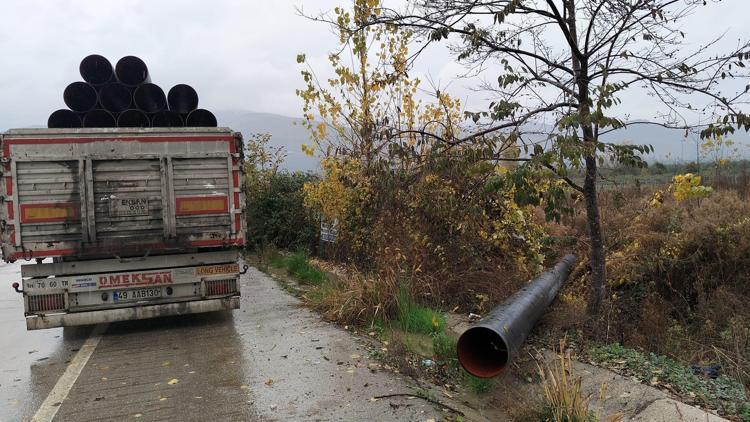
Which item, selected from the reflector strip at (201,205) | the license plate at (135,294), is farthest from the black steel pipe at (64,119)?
the license plate at (135,294)

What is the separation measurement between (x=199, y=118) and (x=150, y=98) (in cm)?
80

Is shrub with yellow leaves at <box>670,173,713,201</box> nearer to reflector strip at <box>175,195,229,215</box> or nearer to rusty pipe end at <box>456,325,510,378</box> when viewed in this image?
rusty pipe end at <box>456,325,510,378</box>

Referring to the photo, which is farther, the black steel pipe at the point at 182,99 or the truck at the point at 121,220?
the black steel pipe at the point at 182,99

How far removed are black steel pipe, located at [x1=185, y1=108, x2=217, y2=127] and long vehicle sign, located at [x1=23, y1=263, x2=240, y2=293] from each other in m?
2.58

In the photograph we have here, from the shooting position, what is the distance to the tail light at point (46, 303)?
279 inches

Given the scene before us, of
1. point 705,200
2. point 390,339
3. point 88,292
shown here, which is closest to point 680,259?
point 705,200

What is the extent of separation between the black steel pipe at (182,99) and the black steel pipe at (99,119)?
2.98ft

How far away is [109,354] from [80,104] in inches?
168

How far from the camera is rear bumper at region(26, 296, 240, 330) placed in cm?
709

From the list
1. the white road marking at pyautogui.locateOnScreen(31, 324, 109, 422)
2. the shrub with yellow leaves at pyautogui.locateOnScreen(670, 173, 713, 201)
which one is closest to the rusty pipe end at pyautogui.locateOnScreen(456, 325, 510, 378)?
the white road marking at pyautogui.locateOnScreen(31, 324, 109, 422)

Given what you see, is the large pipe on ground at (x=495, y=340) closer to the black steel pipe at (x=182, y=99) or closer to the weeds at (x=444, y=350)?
the weeds at (x=444, y=350)

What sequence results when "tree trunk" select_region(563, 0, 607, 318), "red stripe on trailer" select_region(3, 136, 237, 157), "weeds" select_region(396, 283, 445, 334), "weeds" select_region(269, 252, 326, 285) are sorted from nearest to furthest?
"tree trunk" select_region(563, 0, 607, 318) < "red stripe on trailer" select_region(3, 136, 237, 157) < "weeds" select_region(396, 283, 445, 334) < "weeds" select_region(269, 252, 326, 285)

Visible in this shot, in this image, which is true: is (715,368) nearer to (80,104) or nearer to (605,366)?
(605,366)

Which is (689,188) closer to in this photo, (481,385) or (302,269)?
(481,385)
